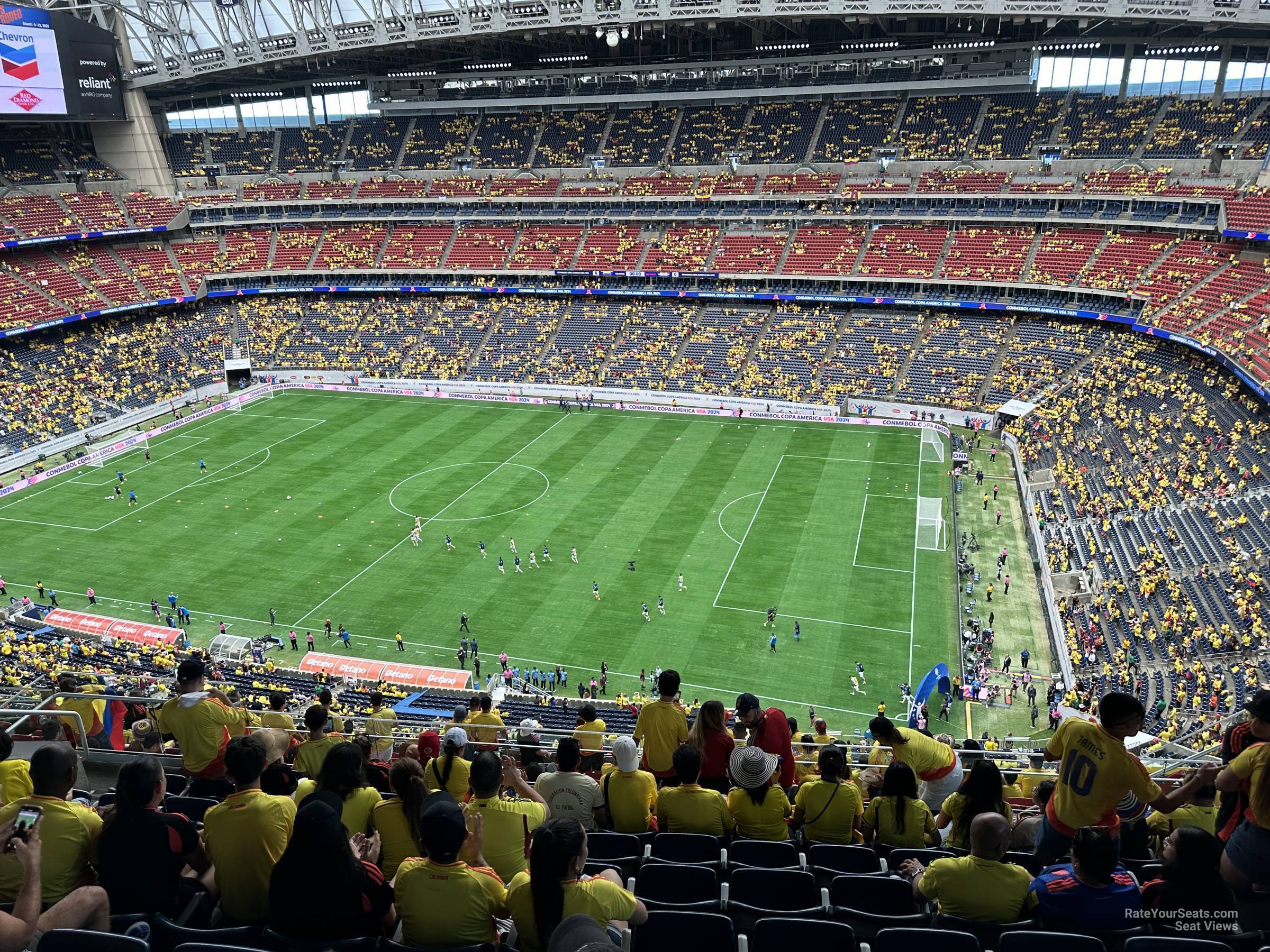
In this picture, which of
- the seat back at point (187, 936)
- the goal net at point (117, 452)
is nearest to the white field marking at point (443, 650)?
the goal net at point (117, 452)

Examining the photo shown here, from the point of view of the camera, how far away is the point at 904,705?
3042 cm

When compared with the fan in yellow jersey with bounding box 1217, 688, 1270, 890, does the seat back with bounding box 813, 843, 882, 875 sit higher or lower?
lower

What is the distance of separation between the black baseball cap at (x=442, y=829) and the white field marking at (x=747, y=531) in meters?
32.1

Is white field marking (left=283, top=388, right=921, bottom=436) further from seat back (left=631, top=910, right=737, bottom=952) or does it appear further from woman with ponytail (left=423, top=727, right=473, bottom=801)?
seat back (left=631, top=910, right=737, bottom=952)

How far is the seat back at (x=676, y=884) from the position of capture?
25.2ft

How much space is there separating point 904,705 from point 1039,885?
24.8 metres

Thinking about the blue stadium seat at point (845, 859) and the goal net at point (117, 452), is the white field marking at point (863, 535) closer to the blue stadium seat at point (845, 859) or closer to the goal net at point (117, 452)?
the blue stadium seat at point (845, 859)

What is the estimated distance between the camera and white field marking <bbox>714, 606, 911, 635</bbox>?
115 ft

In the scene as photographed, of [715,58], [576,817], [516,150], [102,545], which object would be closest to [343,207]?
[516,150]

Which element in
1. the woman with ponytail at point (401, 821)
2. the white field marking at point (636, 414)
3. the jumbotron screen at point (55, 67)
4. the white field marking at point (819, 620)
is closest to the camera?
the woman with ponytail at point (401, 821)

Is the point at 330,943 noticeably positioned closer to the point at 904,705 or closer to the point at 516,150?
the point at 904,705

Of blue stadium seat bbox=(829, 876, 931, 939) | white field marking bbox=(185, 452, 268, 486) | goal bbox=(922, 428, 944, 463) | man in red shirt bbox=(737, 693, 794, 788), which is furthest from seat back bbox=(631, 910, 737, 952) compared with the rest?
white field marking bbox=(185, 452, 268, 486)

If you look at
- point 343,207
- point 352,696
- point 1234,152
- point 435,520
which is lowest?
point 352,696

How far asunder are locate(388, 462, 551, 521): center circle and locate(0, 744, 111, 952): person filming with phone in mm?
39981
